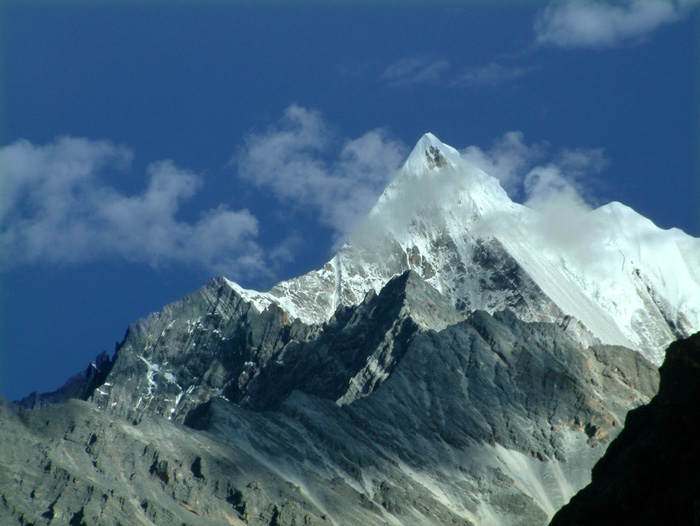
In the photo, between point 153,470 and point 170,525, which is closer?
point 170,525

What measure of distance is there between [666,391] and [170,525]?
3963 inches

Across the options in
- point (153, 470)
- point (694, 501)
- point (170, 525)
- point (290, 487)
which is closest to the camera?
point (694, 501)

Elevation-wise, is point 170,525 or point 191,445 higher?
point 191,445

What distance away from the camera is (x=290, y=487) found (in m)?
193

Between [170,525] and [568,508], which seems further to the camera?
[170,525]

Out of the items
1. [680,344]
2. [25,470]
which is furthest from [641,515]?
[25,470]

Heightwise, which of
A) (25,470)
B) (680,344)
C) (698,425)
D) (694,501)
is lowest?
(694,501)

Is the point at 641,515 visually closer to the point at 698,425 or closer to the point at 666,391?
the point at 698,425

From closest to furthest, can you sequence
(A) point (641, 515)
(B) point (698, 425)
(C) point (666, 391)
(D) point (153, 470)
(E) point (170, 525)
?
(A) point (641, 515), (B) point (698, 425), (C) point (666, 391), (E) point (170, 525), (D) point (153, 470)

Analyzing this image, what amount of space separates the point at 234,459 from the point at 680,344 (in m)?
129

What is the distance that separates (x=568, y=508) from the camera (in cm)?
7075

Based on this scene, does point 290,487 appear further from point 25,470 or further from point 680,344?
point 680,344

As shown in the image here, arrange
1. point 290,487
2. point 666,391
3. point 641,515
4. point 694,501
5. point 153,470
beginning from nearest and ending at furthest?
point 694,501 < point 641,515 < point 666,391 < point 153,470 < point 290,487

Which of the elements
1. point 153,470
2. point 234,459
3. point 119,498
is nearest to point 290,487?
point 234,459
